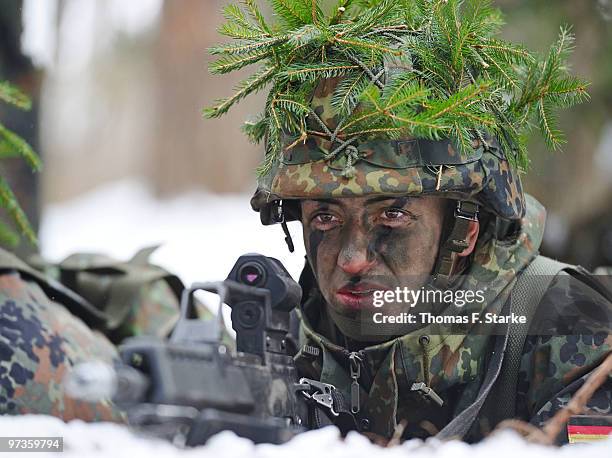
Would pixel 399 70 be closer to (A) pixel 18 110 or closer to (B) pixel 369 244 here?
(B) pixel 369 244

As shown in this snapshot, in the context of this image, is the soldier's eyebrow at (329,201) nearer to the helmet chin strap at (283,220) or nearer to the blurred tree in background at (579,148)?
the helmet chin strap at (283,220)

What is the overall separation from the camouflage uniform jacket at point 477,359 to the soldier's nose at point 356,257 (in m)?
0.30

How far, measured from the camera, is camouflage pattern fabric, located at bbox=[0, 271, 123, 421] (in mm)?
4172

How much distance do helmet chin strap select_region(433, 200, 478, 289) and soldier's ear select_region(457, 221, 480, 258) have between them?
0.18ft

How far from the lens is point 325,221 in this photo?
3746mm

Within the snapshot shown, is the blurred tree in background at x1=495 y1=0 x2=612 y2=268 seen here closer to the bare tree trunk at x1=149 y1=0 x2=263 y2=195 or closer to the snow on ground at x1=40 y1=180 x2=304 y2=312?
the snow on ground at x1=40 y1=180 x2=304 y2=312

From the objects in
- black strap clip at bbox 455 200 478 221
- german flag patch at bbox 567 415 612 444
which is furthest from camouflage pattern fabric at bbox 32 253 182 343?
german flag patch at bbox 567 415 612 444

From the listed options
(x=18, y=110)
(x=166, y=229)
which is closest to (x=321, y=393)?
(x=18, y=110)

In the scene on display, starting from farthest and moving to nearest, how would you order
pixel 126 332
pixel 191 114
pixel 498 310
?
pixel 191 114 → pixel 126 332 → pixel 498 310

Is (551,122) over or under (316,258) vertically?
over

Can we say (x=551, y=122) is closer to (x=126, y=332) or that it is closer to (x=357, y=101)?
(x=357, y=101)

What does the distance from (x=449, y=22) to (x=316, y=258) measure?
2.95 ft

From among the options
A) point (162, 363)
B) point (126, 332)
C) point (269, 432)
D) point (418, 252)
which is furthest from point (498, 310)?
point (126, 332)

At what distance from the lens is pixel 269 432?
2.74 metres
